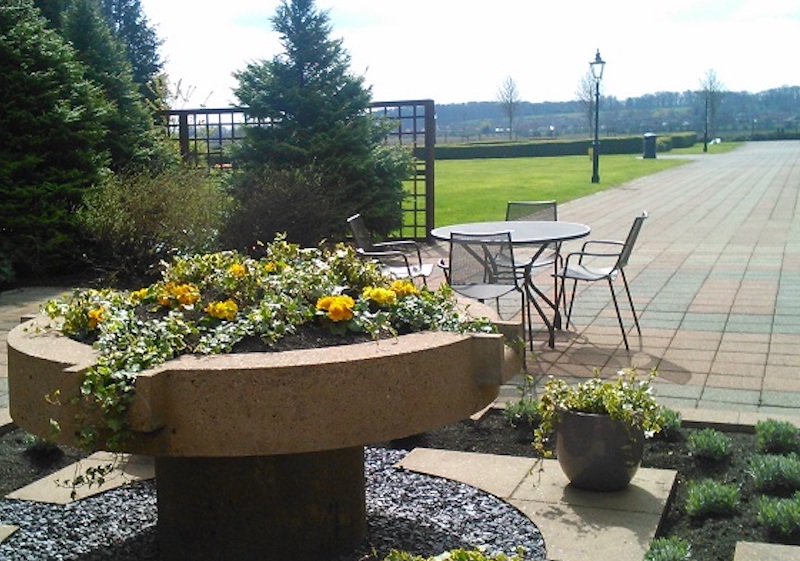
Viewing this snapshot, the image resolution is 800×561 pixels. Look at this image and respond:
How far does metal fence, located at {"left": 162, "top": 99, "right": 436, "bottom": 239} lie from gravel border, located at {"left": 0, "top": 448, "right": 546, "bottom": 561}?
34.5 ft

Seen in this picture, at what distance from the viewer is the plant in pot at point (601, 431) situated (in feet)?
13.6

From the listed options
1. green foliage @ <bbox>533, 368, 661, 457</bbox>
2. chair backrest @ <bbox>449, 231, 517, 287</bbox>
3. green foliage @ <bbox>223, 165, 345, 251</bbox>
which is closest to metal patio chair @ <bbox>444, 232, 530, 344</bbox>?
chair backrest @ <bbox>449, 231, 517, 287</bbox>

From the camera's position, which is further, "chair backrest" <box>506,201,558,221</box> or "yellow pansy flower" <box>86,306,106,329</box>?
"chair backrest" <box>506,201,558,221</box>

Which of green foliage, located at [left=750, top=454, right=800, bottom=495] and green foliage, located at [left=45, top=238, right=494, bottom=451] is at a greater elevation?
green foliage, located at [left=45, top=238, right=494, bottom=451]

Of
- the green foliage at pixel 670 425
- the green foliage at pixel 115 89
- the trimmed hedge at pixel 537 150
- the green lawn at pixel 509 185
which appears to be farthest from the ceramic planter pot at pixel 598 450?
the trimmed hedge at pixel 537 150

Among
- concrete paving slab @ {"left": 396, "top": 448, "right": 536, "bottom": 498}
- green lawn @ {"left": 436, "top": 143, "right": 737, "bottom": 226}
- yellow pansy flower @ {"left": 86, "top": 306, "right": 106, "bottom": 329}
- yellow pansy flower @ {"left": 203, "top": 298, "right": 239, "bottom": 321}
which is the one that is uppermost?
yellow pansy flower @ {"left": 203, "top": 298, "right": 239, "bottom": 321}

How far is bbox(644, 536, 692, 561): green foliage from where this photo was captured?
3.42 metres

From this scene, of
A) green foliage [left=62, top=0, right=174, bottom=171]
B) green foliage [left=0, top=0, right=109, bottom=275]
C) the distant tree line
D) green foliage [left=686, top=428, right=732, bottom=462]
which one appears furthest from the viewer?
the distant tree line

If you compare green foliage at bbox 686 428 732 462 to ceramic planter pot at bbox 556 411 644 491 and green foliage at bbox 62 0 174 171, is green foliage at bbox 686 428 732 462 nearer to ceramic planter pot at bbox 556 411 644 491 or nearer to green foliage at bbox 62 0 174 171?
ceramic planter pot at bbox 556 411 644 491

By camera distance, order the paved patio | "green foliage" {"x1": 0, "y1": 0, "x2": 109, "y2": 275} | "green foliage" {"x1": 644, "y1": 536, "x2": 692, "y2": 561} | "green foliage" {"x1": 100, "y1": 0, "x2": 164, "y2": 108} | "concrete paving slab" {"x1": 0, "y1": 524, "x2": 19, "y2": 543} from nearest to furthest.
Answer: "green foliage" {"x1": 644, "y1": 536, "x2": 692, "y2": 561} → "concrete paving slab" {"x1": 0, "y1": 524, "x2": 19, "y2": 543} → the paved patio → "green foliage" {"x1": 0, "y1": 0, "x2": 109, "y2": 275} → "green foliage" {"x1": 100, "y1": 0, "x2": 164, "y2": 108}

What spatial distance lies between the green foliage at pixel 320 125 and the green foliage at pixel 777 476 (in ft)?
32.0

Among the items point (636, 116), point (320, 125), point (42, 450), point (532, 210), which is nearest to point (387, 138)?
point (320, 125)

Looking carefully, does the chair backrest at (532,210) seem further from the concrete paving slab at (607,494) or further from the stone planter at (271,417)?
the stone planter at (271,417)

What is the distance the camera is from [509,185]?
97.3 feet
